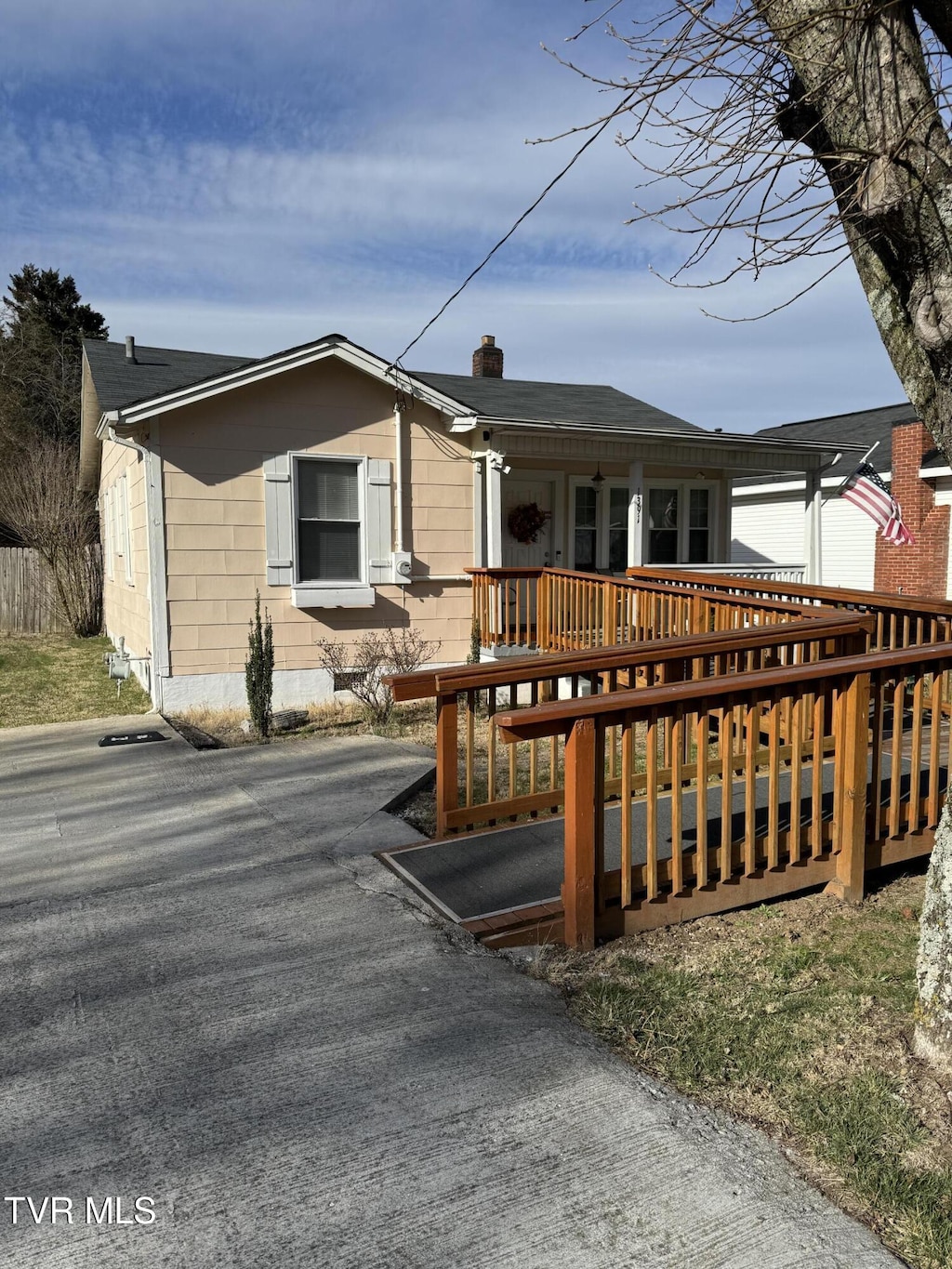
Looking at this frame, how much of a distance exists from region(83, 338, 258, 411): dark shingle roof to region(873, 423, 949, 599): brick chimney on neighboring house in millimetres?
11477

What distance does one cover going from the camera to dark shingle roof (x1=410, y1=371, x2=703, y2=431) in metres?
11.0

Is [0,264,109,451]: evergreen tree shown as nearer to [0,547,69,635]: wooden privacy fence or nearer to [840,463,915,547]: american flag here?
[0,547,69,635]: wooden privacy fence

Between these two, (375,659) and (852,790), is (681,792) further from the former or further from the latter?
(375,659)

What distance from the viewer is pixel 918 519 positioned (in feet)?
51.6

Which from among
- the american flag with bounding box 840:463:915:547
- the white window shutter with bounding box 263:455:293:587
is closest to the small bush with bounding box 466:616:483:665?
the white window shutter with bounding box 263:455:293:587

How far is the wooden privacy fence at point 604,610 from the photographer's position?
263 inches

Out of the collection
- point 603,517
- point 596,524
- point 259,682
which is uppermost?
point 603,517

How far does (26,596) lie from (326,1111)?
1739 centimetres

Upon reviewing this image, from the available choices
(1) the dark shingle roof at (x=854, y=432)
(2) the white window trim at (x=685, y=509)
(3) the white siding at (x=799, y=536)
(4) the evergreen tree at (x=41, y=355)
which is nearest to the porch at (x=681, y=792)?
(2) the white window trim at (x=685, y=509)

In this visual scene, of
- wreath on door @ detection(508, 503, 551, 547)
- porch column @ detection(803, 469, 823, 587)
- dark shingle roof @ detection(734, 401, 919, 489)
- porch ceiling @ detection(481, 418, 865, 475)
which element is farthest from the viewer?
dark shingle roof @ detection(734, 401, 919, 489)

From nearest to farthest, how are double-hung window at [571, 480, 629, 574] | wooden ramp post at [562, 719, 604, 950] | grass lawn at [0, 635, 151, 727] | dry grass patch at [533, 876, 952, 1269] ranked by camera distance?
dry grass patch at [533, 876, 952, 1269], wooden ramp post at [562, 719, 604, 950], grass lawn at [0, 635, 151, 727], double-hung window at [571, 480, 629, 574]

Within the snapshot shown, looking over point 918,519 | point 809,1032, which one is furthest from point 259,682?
point 918,519

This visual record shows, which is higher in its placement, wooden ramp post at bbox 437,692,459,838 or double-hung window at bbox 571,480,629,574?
double-hung window at bbox 571,480,629,574

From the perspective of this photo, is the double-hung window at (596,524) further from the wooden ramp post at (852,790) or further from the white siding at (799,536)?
the wooden ramp post at (852,790)
